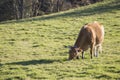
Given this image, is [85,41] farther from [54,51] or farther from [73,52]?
[54,51]

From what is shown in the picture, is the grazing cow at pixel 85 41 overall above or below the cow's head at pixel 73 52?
above

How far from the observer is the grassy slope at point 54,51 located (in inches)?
557

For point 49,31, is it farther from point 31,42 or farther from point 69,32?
point 31,42

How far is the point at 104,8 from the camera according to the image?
111ft

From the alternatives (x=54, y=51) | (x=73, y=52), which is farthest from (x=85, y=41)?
(x=54, y=51)

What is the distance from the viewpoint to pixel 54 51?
18.5m

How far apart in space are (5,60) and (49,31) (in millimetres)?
8234

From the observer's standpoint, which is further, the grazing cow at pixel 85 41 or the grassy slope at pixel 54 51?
the grazing cow at pixel 85 41

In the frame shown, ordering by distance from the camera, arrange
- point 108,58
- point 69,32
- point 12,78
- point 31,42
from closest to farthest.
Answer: point 12,78 → point 108,58 → point 31,42 → point 69,32

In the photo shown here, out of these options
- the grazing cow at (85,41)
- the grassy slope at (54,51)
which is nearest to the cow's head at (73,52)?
the grazing cow at (85,41)

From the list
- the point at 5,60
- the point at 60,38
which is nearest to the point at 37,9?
the point at 60,38

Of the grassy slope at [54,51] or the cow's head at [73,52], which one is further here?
the cow's head at [73,52]

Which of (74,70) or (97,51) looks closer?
(74,70)

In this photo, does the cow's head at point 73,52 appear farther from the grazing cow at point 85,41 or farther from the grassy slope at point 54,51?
the grassy slope at point 54,51
